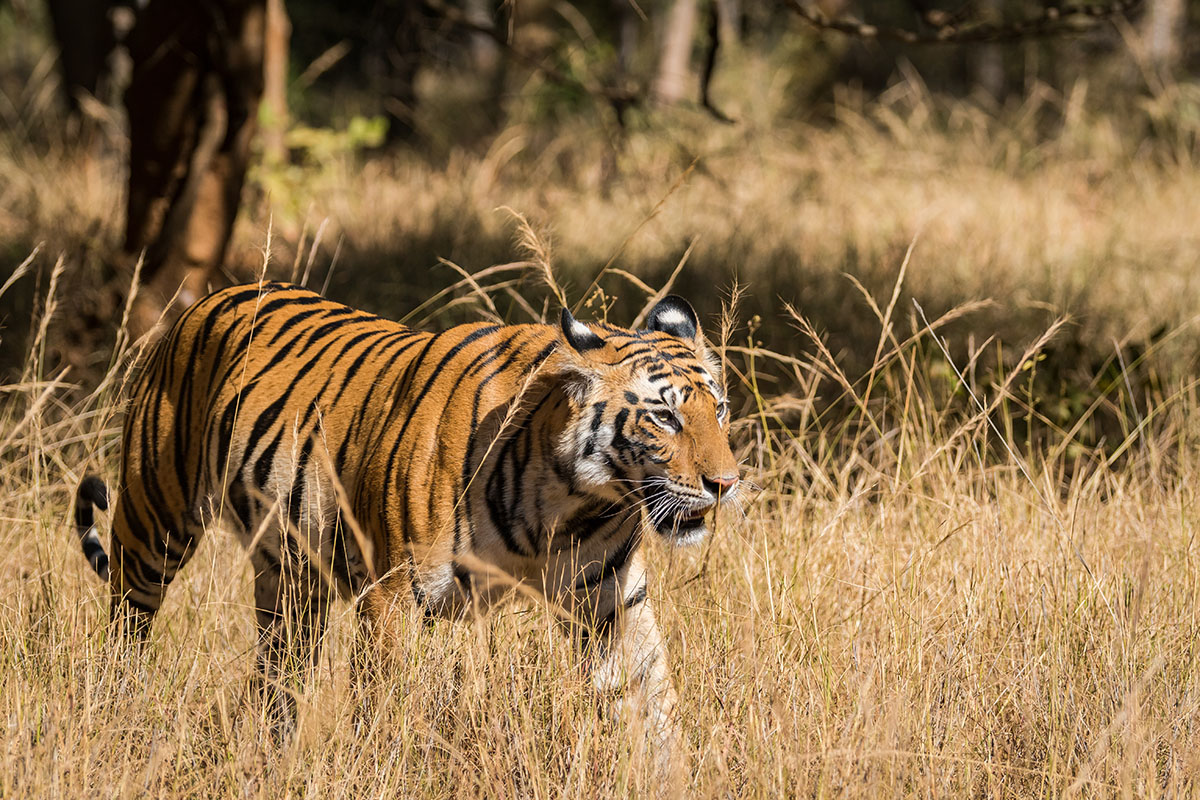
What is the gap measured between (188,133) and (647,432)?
3.45 metres

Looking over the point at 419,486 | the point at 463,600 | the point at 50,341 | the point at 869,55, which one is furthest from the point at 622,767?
the point at 869,55

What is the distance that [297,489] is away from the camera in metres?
3.01

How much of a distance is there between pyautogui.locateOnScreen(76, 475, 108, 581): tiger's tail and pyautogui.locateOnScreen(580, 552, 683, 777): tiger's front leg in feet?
4.67

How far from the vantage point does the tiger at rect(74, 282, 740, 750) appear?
2.62 m

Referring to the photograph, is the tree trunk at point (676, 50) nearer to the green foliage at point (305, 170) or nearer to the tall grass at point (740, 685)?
the green foliage at point (305, 170)

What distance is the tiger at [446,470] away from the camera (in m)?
2.62

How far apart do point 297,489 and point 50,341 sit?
3.01 m

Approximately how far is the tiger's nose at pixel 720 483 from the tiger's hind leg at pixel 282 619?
90 centimetres

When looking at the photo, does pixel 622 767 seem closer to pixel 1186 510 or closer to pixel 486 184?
pixel 1186 510

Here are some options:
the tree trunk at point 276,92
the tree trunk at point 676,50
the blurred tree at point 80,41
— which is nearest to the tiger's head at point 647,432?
the tree trunk at point 276,92

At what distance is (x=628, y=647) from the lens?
2805 millimetres

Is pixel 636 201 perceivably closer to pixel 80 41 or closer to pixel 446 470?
pixel 80 41

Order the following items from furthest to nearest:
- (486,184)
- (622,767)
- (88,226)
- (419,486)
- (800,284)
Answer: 1. (486,184)
2. (88,226)
3. (800,284)
4. (419,486)
5. (622,767)

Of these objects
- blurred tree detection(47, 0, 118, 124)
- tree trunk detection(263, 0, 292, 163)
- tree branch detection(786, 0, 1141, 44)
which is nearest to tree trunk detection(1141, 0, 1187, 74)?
tree branch detection(786, 0, 1141, 44)
